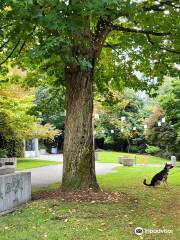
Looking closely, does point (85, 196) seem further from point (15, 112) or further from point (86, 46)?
point (15, 112)

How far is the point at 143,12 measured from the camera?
1582 centimetres

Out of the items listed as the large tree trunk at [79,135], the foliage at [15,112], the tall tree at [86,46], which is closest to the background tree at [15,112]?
the foliage at [15,112]

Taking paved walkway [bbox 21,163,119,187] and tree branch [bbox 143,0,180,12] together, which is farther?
Result: paved walkway [bbox 21,163,119,187]

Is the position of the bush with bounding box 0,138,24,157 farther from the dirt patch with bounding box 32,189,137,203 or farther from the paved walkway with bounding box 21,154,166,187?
the dirt patch with bounding box 32,189,137,203

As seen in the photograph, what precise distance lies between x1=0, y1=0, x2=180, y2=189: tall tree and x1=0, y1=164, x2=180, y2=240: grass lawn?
2.09 metres

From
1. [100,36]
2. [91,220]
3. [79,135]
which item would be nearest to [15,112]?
[100,36]

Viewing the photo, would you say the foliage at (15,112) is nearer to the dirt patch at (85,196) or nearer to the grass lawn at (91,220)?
the dirt patch at (85,196)

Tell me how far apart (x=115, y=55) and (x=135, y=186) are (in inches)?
237

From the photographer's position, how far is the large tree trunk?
13.4 meters

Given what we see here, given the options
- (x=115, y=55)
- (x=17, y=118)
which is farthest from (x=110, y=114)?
(x=115, y=55)

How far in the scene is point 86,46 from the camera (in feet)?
43.5

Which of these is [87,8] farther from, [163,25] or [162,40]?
[162,40]

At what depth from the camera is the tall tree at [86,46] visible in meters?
10.7

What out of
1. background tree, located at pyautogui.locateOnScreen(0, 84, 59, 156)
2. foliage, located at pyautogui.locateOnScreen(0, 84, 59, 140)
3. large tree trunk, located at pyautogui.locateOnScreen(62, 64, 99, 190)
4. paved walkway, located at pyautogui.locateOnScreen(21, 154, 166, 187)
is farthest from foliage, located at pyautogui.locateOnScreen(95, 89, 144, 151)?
large tree trunk, located at pyautogui.locateOnScreen(62, 64, 99, 190)
